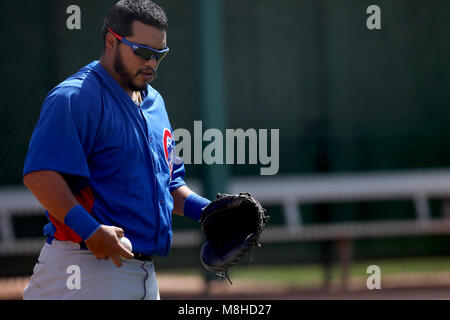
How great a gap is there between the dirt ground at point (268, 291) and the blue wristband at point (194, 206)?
3091 mm

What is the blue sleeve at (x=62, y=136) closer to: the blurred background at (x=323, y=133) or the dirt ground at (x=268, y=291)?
the dirt ground at (x=268, y=291)

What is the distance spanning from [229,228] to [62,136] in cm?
81

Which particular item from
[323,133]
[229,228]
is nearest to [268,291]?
[323,133]

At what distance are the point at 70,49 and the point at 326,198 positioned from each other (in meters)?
2.82

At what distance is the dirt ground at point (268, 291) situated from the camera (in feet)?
18.7

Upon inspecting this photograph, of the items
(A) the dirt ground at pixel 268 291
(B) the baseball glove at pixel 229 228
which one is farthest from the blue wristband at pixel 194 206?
(A) the dirt ground at pixel 268 291

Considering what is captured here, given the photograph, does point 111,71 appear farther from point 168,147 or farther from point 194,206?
point 194,206

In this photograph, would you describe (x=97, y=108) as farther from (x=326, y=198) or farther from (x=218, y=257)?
(x=326, y=198)

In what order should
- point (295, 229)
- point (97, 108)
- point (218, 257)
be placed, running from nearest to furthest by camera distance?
1. point (97, 108)
2. point (218, 257)
3. point (295, 229)

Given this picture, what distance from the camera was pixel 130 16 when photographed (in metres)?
2.34

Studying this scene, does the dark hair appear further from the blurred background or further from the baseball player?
the blurred background

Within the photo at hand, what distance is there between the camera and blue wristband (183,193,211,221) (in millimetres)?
2637
